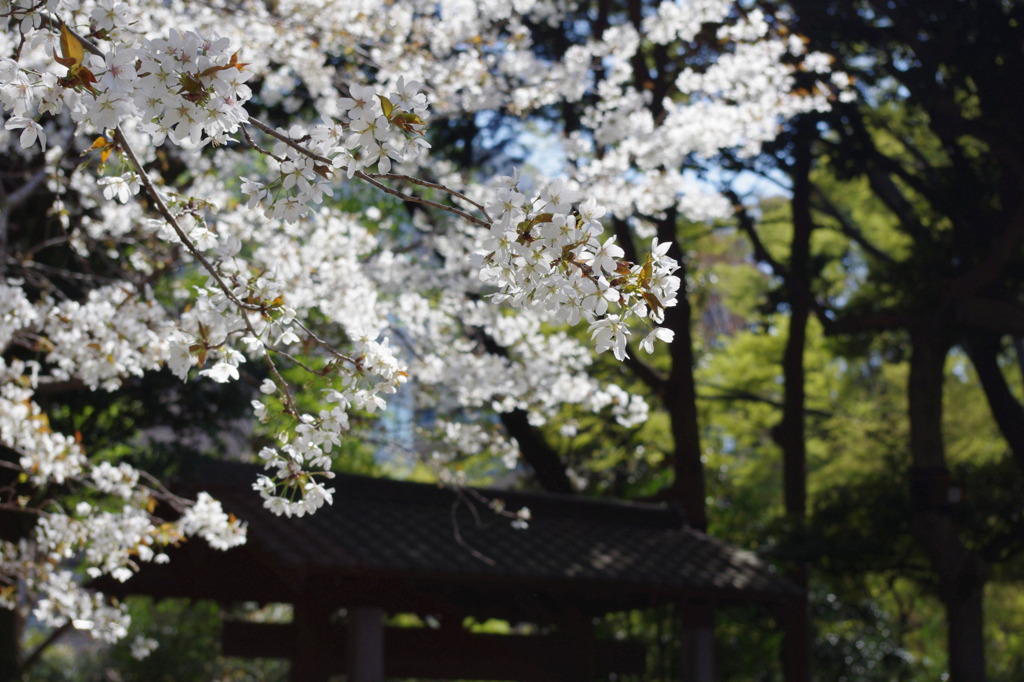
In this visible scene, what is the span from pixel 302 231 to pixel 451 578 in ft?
8.19

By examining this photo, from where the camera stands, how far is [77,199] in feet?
28.5

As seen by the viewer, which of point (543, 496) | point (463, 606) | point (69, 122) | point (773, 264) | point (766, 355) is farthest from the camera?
point (766, 355)

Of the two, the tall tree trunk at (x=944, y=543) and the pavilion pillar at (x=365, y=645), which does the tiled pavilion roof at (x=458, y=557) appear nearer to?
the pavilion pillar at (x=365, y=645)

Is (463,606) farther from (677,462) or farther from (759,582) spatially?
(677,462)

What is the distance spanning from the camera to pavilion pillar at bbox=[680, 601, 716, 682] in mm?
7066

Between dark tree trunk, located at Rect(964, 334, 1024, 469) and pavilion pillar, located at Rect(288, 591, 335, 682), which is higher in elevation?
dark tree trunk, located at Rect(964, 334, 1024, 469)

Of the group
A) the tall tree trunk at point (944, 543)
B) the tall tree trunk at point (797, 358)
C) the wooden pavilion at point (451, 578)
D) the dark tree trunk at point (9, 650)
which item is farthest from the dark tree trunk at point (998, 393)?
the dark tree trunk at point (9, 650)

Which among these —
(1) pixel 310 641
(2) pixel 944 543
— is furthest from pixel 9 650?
(2) pixel 944 543

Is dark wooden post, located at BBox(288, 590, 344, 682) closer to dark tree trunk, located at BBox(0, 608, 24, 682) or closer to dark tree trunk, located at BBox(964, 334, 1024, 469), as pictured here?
dark tree trunk, located at BBox(0, 608, 24, 682)

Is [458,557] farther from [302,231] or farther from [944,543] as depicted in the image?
[944,543]

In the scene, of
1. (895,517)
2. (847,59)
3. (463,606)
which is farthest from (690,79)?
(895,517)

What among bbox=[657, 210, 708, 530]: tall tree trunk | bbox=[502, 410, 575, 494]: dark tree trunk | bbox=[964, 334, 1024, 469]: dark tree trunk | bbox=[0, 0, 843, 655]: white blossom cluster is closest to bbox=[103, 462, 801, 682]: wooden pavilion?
bbox=[0, 0, 843, 655]: white blossom cluster

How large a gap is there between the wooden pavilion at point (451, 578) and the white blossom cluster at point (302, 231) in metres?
0.49

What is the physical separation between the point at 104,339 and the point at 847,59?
25.4ft
